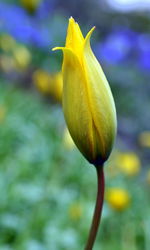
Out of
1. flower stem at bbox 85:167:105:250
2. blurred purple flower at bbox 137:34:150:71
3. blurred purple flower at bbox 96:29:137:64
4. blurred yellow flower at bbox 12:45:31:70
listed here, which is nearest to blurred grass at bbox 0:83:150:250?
blurred yellow flower at bbox 12:45:31:70

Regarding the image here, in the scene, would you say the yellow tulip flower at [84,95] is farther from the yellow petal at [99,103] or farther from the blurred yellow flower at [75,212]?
the blurred yellow flower at [75,212]

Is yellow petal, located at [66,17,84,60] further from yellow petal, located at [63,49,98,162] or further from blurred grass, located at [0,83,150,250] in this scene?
blurred grass, located at [0,83,150,250]

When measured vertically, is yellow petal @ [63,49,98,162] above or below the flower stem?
above

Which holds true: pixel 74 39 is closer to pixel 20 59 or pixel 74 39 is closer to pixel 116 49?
pixel 20 59

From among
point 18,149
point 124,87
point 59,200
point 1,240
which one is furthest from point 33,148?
point 124,87

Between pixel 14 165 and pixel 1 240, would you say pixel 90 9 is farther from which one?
pixel 1 240

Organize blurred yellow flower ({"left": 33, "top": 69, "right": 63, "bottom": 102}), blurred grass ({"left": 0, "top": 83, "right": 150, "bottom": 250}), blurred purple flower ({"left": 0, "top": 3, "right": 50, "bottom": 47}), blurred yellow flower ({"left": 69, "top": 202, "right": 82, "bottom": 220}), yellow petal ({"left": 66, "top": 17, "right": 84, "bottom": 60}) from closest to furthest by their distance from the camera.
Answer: yellow petal ({"left": 66, "top": 17, "right": 84, "bottom": 60}), blurred grass ({"left": 0, "top": 83, "right": 150, "bottom": 250}), blurred yellow flower ({"left": 69, "top": 202, "right": 82, "bottom": 220}), blurred yellow flower ({"left": 33, "top": 69, "right": 63, "bottom": 102}), blurred purple flower ({"left": 0, "top": 3, "right": 50, "bottom": 47})
